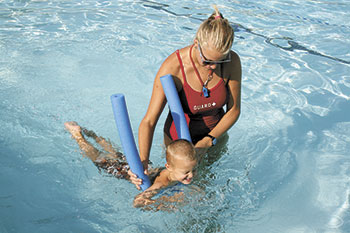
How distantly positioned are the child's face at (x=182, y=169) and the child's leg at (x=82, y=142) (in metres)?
1.35

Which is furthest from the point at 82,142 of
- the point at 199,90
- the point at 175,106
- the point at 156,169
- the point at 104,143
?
the point at 199,90

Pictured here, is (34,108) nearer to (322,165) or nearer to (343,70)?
(322,165)

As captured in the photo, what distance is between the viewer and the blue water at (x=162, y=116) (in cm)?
376

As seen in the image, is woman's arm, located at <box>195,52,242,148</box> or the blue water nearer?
woman's arm, located at <box>195,52,242,148</box>

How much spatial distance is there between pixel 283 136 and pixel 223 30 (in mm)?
2724

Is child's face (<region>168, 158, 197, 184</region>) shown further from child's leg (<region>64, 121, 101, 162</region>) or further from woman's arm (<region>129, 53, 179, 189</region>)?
child's leg (<region>64, 121, 101, 162</region>)

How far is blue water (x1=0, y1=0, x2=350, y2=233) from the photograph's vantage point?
3.76m

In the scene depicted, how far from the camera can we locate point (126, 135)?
3086 millimetres

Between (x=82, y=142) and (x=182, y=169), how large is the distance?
1.76 metres

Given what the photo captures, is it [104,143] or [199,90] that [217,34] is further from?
[104,143]

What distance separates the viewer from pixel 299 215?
388 cm

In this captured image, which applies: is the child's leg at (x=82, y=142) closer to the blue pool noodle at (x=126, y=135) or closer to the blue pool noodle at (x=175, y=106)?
the blue pool noodle at (x=126, y=135)

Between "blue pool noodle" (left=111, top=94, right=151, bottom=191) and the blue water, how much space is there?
2.32ft

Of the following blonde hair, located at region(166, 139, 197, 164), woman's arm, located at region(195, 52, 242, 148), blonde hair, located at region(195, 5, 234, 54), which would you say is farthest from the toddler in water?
blonde hair, located at region(195, 5, 234, 54)
